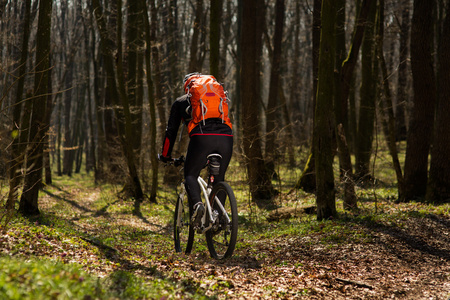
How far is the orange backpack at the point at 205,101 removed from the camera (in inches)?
213

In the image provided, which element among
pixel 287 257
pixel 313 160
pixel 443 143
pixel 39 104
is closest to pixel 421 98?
pixel 443 143

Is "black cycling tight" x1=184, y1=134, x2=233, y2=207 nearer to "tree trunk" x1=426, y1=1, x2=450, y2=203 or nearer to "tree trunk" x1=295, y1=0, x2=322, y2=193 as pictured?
"tree trunk" x1=426, y1=1, x2=450, y2=203

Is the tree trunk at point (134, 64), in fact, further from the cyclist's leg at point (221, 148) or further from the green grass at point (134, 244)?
the cyclist's leg at point (221, 148)

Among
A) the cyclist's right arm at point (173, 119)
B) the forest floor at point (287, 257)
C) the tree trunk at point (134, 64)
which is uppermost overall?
the tree trunk at point (134, 64)

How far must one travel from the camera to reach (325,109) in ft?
26.9

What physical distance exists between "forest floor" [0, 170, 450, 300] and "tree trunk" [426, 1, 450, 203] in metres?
0.75

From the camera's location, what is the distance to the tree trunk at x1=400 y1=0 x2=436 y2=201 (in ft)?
33.1

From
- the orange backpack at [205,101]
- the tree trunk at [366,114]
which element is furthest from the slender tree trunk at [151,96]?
the orange backpack at [205,101]

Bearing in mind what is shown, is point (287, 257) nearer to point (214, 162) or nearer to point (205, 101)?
point (214, 162)

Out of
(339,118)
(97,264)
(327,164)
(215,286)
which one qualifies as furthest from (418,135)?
(97,264)

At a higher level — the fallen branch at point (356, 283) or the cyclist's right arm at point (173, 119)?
the cyclist's right arm at point (173, 119)

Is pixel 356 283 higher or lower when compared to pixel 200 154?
lower

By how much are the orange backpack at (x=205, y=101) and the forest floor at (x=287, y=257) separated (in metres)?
1.96

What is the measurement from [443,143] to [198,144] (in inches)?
278
